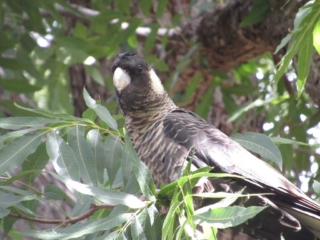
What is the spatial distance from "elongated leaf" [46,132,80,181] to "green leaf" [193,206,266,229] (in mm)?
614

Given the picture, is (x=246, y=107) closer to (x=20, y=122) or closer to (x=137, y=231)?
(x=20, y=122)

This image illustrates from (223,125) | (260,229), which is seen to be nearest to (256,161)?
(260,229)

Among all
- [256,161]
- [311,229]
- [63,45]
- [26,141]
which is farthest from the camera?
[63,45]

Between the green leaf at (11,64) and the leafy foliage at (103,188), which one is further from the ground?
the green leaf at (11,64)

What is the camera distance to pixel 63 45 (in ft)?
13.7

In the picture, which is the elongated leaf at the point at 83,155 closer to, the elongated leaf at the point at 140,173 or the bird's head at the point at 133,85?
the elongated leaf at the point at 140,173

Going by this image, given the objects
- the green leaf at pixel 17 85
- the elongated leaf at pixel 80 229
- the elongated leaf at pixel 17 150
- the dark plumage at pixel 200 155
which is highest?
the green leaf at pixel 17 85

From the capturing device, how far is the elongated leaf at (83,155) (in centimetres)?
233

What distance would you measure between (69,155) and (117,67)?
3.35ft

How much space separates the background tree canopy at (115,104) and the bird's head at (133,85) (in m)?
0.21

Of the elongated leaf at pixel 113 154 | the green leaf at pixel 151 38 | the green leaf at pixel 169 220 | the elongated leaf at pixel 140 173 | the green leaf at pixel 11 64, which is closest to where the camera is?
the green leaf at pixel 169 220

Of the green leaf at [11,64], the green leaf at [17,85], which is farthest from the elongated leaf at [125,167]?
the green leaf at [11,64]

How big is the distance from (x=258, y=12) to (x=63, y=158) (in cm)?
201

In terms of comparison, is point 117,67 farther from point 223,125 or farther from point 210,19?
point 223,125
